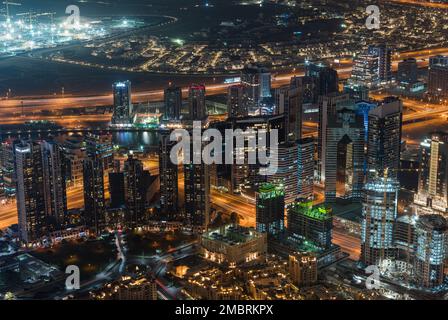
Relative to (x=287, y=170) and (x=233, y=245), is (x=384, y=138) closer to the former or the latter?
(x=287, y=170)

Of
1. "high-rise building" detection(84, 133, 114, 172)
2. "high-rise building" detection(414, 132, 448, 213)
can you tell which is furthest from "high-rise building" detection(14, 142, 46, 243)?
"high-rise building" detection(414, 132, 448, 213)

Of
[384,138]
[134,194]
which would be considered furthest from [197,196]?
[384,138]

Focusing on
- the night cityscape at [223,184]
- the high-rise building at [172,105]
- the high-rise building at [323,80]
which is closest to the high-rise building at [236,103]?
the night cityscape at [223,184]

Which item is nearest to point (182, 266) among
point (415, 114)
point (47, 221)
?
point (47, 221)

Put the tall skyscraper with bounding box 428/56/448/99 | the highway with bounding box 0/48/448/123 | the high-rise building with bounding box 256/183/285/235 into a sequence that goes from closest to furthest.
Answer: the high-rise building with bounding box 256/183/285/235 < the highway with bounding box 0/48/448/123 < the tall skyscraper with bounding box 428/56/448/99

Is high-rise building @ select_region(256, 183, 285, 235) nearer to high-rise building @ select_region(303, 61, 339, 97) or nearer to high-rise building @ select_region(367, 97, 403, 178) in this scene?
high-rise building @ select_region(367, 97, 403, 178)
